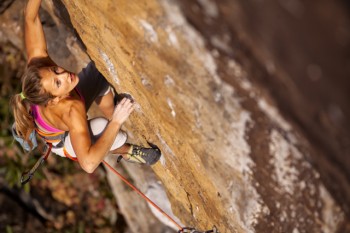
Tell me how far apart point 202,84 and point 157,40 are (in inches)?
12.9

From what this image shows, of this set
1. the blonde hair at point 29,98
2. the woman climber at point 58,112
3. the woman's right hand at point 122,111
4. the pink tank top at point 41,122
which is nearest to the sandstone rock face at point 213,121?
the woman's right hand at point 122,111

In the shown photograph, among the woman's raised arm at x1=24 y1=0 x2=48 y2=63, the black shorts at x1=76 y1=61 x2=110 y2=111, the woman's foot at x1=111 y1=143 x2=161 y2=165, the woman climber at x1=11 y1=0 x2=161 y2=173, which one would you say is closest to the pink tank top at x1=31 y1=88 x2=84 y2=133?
the woman climber at x1=11 y1=0 x2=161 y2=173

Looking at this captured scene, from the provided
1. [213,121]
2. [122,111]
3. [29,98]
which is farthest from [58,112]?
[213,121]

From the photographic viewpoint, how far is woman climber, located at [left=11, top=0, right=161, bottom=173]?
9.61ft

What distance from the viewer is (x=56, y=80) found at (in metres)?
2.94

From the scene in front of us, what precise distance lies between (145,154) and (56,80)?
3.91 feet

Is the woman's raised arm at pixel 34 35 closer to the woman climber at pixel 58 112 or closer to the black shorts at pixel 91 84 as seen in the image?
the woman climber at pixel 58 112

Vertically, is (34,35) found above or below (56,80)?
below

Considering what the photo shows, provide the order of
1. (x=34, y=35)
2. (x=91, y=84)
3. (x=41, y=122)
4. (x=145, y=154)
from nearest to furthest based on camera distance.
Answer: (x=41, y=122) < (x=34, y=35) < (x=145, y=154) < (x=91, y=84)

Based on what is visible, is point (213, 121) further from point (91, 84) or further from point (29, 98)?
point (91, 84)

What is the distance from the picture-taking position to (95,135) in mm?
3645

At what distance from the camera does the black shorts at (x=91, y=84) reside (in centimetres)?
390

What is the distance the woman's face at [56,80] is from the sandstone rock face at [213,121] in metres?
0.35

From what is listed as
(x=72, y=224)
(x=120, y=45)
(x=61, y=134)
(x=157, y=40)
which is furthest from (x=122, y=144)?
(x=72, y=224)
